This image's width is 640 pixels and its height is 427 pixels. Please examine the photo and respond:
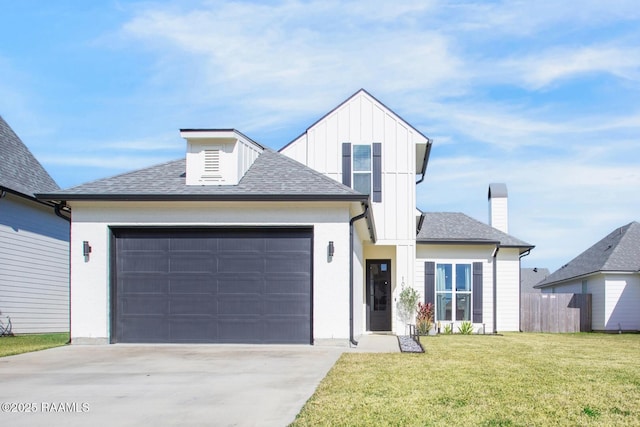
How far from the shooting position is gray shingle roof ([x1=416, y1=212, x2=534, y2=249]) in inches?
896

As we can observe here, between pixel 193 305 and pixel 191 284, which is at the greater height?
pixel 191 284

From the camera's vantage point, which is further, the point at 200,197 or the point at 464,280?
the point at 464,280

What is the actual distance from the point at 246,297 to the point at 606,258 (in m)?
19.0

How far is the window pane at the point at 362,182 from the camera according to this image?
2042 cm

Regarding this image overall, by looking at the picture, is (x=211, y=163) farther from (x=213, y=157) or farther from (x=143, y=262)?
(x=143, y=262)

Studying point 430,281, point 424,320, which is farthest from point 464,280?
point 424,320

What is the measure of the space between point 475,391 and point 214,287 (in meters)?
7.46

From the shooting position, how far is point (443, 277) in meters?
22.8

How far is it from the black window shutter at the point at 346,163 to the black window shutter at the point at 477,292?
563 cm

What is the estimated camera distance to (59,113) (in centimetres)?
1664

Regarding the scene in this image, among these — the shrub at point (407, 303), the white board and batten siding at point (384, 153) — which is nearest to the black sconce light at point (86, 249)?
the white board and batten siding at point (384, 153)

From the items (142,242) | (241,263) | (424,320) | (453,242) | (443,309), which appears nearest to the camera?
(241,263)

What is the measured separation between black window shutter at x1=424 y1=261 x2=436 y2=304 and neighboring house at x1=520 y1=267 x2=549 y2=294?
34.9m

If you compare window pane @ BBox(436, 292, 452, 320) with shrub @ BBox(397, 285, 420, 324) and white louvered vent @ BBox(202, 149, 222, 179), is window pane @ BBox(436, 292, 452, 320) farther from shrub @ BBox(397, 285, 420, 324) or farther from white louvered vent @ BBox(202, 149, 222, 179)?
white louvered vent @ BBox(202, 149, 222, 179)
